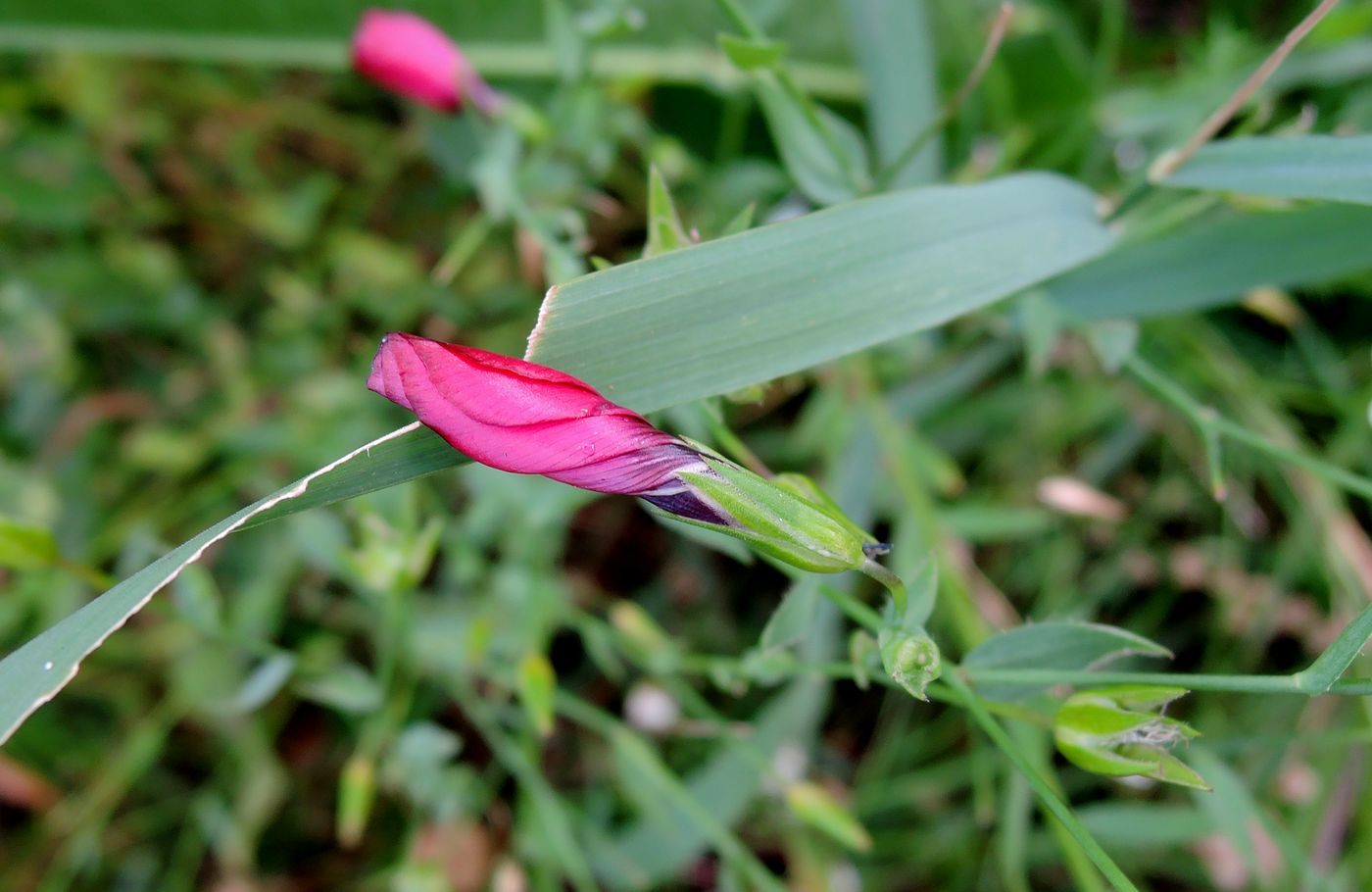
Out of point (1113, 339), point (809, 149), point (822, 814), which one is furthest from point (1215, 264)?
point (822, 814)

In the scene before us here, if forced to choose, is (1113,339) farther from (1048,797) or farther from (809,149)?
(1048,797)

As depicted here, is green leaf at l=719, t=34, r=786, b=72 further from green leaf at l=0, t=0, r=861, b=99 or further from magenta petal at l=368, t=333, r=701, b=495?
green leaf at l=0, t=0, r=861, b=99

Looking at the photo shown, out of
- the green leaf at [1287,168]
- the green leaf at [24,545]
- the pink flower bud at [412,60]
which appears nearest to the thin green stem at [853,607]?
the green leaf at [1287,168]

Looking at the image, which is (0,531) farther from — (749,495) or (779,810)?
(779,810)

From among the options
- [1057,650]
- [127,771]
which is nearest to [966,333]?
[1057,650]

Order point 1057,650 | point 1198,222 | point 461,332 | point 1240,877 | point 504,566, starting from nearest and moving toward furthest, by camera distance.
Result: 1. point 1057,650
2. point 1198,222
3. point 504,566
4. point 1240,877
5. point 461,332

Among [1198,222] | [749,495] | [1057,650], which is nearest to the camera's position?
[749,495]

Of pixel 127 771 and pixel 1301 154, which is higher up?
pixel 1301 154
